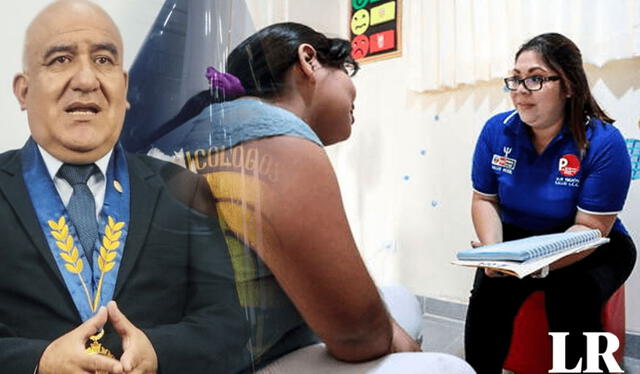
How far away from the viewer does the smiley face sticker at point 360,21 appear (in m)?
1.79

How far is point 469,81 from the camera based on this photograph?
1609 millimetres

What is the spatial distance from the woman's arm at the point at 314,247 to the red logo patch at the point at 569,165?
0.90 meters

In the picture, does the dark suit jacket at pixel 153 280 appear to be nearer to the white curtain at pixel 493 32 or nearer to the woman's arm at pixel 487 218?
the woman's arm at pixel 487 218

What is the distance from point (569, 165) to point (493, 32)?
2.04 ft

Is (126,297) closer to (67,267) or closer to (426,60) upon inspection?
(67,267)

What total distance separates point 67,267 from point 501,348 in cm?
114

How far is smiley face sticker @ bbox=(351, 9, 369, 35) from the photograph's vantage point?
1.79m

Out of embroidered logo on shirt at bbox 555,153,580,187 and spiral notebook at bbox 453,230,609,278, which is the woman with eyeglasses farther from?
spiral notebook at bbox 453,230,609,278

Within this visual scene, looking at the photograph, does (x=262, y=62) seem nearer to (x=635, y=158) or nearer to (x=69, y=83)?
(x=69, y=83)

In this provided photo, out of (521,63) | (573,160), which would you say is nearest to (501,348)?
(573,160)

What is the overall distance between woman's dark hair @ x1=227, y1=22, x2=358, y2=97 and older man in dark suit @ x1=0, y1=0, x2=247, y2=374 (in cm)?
11
